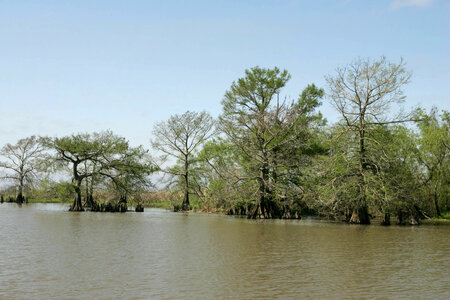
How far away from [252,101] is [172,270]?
28452mm

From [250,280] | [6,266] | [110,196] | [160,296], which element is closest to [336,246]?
[250,280]

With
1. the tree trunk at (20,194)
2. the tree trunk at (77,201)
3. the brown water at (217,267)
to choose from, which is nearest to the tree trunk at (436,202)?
the brown water at (217,267)

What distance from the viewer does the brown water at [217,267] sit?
8.63 metres

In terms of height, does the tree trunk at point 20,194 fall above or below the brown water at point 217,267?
above

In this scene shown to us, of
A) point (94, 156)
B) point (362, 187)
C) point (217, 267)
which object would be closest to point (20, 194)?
point (94, 156)

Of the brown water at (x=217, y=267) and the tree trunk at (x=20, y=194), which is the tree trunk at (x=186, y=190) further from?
the tree trunk at (x=20, y=194)

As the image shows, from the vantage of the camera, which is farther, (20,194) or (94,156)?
(20,194)

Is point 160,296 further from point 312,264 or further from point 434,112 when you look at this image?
point 434,112

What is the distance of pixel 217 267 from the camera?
11.3m

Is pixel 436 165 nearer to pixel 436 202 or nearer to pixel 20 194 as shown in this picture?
pixel 436 202

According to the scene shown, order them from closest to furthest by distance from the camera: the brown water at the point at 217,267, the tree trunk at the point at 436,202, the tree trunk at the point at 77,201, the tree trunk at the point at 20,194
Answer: the brown water at the point at 217,267 < the tree trunk at the point at 436,202 < the tree trunk at the point at 77,201 < the tree trunk at the point at 20,194

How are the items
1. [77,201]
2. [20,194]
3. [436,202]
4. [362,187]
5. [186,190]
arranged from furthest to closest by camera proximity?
1. [20,194]
2. [186,190]
3. [77,201]
4. [436,202]
5. [362,187]

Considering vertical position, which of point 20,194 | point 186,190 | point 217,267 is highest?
point 186,190

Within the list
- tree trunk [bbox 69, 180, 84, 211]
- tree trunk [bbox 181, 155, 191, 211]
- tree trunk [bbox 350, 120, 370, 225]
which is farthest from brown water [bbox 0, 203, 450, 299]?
tree trunk [bbox 181, 155, 191, 211]
